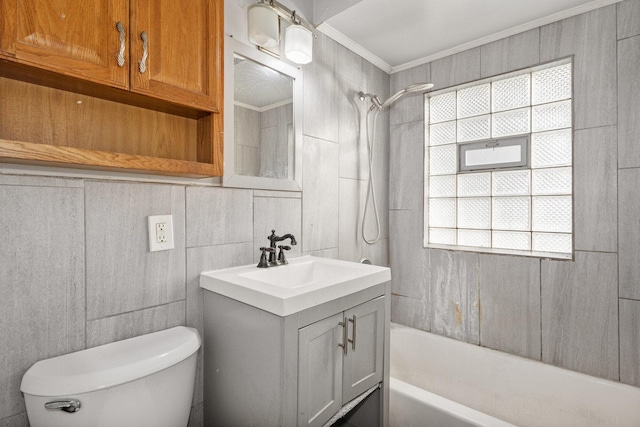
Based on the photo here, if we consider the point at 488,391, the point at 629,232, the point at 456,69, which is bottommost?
the point at 488,391

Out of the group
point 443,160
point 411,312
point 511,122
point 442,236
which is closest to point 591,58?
point 511,122

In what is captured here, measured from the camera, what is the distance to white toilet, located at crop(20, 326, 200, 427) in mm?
842

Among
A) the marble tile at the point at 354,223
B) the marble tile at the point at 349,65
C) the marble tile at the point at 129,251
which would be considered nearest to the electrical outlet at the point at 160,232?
the marble tile at the point at 129,251

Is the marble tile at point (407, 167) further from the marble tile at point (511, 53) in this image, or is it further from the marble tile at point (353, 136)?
the marble tile at point (511, 53)

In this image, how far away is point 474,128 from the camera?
218 cm

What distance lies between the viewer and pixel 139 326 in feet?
3.91

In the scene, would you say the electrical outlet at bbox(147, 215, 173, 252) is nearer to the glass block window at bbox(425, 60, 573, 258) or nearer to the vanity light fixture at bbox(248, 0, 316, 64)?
the vanity light fixture at bbox(248, 0, 316, 64)

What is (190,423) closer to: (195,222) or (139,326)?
(139,326)

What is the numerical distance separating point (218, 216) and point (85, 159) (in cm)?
58

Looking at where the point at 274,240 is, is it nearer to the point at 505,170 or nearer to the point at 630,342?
the point at 505,170

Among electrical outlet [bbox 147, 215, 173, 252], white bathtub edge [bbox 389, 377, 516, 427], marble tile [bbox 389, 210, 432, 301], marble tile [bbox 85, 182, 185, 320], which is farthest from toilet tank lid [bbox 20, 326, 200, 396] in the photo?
marble tile [bbox 389, 210, 432, 301]

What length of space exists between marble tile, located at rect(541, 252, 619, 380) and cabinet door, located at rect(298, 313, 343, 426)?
1.42 metres

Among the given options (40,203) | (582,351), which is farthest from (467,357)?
(40,203)

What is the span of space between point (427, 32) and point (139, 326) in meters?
2.23
